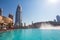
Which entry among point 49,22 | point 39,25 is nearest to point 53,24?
point 49,22

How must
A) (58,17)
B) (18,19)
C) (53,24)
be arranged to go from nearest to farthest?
(53,24) < (18,19) < (58,17)

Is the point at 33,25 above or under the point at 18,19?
under

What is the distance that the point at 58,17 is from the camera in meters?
89.1

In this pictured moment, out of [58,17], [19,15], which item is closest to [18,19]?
[19,15]

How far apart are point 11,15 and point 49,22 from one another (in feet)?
100

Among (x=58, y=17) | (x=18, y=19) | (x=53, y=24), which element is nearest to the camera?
(x=53, y=24)

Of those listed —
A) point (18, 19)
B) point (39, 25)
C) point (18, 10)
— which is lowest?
point (39, 25)

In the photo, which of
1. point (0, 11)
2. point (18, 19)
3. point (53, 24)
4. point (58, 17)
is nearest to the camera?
point (0, 11)

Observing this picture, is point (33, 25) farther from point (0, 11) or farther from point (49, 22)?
point (0, 11)

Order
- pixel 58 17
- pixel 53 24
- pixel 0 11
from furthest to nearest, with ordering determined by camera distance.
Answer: pixel 58 17
pixel 53 24
pixel 0 11

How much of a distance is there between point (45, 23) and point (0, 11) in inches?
1418

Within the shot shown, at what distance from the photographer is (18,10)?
7762cm

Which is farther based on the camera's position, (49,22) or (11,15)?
(49,22)

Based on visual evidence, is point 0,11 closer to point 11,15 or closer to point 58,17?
point 11,15
